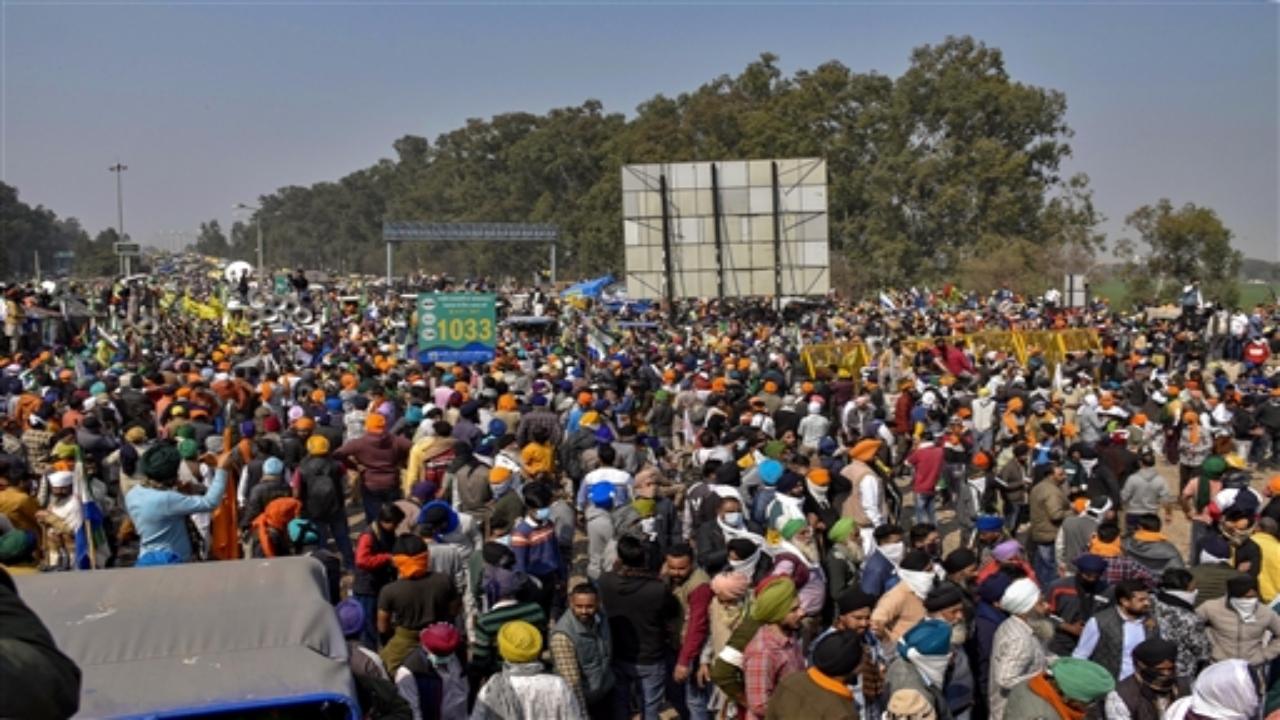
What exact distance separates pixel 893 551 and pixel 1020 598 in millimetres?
1418

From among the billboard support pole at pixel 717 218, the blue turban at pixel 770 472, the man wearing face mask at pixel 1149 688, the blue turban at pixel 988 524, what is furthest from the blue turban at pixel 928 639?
the billboard support pole at pixel 717 218

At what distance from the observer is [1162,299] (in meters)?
46.8

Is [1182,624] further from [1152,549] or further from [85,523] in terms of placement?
[85,523]

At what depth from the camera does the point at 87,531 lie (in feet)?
27.5

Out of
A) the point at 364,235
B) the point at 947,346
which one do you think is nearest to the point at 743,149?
the point at 947,346

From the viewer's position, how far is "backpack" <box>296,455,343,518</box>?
31.2ft

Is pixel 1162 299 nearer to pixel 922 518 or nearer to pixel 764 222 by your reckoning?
pixel 764 222

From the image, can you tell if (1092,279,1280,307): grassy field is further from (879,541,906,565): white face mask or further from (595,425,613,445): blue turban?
(879,541,906,565): white face mask

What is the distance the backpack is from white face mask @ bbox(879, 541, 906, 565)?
Answer: 14.1ft

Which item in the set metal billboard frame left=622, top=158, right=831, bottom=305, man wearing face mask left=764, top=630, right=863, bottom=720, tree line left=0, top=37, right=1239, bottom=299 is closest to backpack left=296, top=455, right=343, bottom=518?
man wearing face mask left=764, top=630, right=863, bottom=720

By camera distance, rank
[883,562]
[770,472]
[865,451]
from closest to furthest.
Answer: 1. [883,562]
2. [770,472]
3. [865,451]

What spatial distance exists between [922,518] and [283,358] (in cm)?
1279

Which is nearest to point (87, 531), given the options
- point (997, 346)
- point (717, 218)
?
point (717, 218)

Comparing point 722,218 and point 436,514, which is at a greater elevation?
point 722,218
